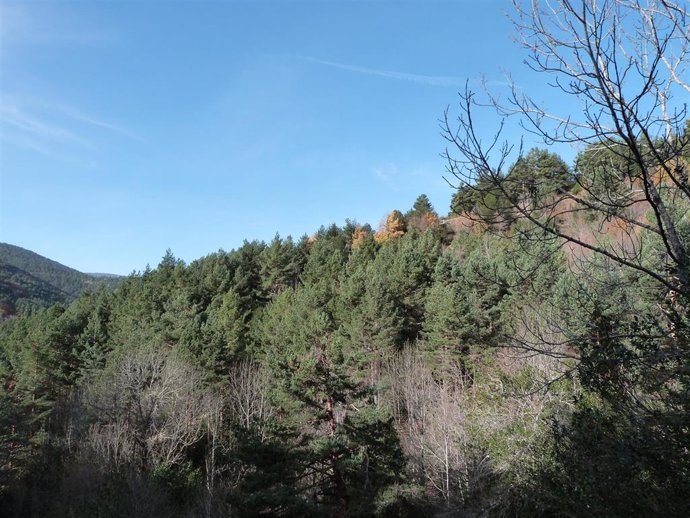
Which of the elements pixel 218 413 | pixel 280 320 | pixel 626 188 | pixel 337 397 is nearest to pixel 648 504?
pixel 626 188

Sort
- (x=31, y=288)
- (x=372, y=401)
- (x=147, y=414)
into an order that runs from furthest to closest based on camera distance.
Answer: (x=31, y=288) < (x=147, y=414) < (x=372, y=401)

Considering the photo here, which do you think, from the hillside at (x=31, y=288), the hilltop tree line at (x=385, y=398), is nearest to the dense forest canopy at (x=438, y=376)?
the hilltop tree line at (x=385, y=398)

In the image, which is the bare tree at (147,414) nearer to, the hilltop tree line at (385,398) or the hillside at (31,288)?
the hilltop tree line at (385,398)

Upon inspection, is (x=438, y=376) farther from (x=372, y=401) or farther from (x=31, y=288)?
(x=31, y=288)

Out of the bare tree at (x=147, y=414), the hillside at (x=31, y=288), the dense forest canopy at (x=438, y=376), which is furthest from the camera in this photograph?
the hillside at (x=31, y=288)

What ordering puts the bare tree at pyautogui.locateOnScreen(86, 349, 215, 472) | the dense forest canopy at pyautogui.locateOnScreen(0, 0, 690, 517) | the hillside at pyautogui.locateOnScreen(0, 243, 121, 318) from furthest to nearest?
the hillside at pyautogui.locateOnScreen(0, 243, 121, 318)
the bare tree at pyautogui.locateOnScreen(86, 349, 215, 472)
the dense forest canopy at pyautogui.locateOnScreen(0, 0, 690, 517)

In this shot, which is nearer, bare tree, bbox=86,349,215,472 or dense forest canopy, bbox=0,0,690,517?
dense forest canopy, bbox=0,0,690,517

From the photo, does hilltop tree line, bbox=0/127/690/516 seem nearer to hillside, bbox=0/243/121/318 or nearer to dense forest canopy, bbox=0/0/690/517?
dense forest canopy, bbox=0/0/690/517

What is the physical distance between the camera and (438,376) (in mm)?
23000

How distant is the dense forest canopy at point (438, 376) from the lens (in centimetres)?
332

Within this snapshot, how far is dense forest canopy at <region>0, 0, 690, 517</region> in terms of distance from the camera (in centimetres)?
332

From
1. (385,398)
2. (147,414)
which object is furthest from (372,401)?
(147,414)

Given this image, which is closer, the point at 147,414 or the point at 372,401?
the point at 372,401

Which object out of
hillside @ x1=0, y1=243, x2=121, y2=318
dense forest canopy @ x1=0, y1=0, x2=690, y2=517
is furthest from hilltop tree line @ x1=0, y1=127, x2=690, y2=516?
hillside @ x1=0, y1=243, x2=121, y2=318
